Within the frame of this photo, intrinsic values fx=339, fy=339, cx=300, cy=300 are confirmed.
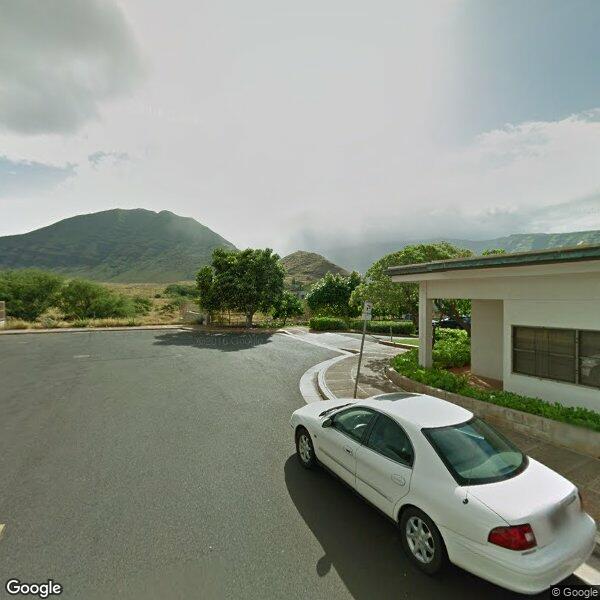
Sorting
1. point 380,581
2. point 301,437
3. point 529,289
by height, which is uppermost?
point 529,289

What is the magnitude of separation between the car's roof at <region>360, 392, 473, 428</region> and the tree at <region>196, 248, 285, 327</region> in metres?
20.6

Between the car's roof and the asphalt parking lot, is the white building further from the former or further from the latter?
the asphalt parking lot

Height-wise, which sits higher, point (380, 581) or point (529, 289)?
point (529, 289)

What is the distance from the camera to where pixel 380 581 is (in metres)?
3.44

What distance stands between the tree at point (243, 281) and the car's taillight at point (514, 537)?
2260 cm

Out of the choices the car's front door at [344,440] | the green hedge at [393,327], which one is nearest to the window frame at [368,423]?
the car's front door at [344,440]

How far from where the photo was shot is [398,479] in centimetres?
384

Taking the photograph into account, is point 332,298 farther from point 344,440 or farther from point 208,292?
point 344,440

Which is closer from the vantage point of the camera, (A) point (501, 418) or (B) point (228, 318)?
(A) point (501, 418)

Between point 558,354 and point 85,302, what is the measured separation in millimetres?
40706

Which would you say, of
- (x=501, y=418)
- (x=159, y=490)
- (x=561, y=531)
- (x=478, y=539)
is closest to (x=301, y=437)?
(x=159, y=490)

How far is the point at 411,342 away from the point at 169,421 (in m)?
15.6

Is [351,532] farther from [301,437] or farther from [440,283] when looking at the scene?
[440,283]

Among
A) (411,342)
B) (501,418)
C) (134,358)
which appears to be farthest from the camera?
(411,342)
